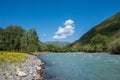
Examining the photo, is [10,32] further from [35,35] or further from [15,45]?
[35,35]

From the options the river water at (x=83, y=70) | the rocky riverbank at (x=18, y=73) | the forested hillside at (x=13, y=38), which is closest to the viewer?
the rocky riverbank at (x=18, y=73)

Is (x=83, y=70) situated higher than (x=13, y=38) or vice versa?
(x=13, y=38)

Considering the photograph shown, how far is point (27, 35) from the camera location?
15088 cm

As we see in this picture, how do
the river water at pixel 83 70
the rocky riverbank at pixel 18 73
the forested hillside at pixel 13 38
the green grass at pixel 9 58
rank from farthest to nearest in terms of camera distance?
1. the forested hillside at pixel 13 38
2. the green grass at pixel 9 58
3. the river water at pixel 83 70
4. the rocky riverbank at pixel 18 73

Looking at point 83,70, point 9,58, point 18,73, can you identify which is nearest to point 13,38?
point 9,58

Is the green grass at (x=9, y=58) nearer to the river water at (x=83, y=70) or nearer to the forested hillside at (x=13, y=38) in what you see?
the river water at (x=83, y=70)

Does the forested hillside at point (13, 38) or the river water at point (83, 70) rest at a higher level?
the forested hillside at point (13, 38)

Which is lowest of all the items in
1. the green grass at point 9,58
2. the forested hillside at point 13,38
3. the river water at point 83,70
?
the river water at point 83,70

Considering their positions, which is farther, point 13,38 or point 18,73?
point 13,38

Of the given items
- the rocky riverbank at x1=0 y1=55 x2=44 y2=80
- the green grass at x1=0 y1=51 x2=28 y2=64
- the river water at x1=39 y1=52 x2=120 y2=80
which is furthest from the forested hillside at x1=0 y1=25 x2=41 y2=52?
the rocky riverbank at x1=0 y1=55 x2=44 y2=80

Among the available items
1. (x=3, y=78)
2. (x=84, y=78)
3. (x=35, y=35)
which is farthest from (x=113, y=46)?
(x=3, y=78)

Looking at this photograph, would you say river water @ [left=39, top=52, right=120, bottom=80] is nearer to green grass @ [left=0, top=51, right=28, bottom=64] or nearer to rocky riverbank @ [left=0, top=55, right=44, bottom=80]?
rocky riverbank @ [left=0, top=55, right=44, bottom=80]

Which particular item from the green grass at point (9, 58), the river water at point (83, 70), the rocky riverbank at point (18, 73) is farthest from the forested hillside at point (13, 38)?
the rocky riverbank at point (18, 73)

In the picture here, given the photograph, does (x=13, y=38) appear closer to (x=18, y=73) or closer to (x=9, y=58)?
(x=9, y=58)
